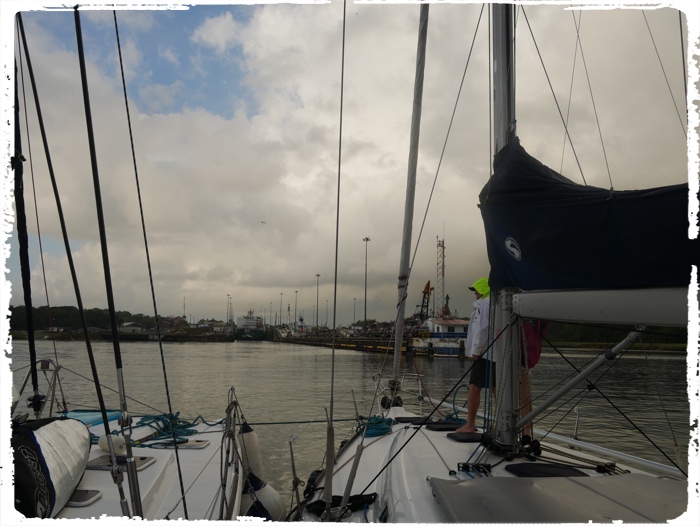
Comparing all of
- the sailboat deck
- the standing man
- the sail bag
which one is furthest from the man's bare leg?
the sail bag

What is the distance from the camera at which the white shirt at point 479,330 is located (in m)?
4.82

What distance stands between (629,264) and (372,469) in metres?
3.00

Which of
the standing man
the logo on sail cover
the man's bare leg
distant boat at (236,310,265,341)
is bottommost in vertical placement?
distant boat at (236,310,265,341)

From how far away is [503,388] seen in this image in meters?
3.95

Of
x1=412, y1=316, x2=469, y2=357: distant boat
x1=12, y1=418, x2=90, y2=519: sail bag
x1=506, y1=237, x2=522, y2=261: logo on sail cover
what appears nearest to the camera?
x1=12, y1=418, x2=90, y2=519: sail bag

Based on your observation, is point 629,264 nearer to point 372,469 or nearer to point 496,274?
point 496,274

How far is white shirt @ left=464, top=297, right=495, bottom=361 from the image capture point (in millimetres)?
4816

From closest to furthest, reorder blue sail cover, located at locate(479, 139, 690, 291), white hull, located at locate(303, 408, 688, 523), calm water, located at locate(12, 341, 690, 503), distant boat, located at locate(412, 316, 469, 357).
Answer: blue sail cover, located at locate(479, 139, 690, 291) < white hull, located at locate(303, 408, 688, 523) < calm water, located at locate(12, 341, 690, 503) < distant boat, located at locate(412, 316, 469, 357)

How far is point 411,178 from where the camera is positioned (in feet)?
20.2

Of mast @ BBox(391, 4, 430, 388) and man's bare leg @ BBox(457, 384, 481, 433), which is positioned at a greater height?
mast @ BBox(391, 4, 430, 388)

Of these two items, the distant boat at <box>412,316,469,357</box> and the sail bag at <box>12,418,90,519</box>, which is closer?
the sail bag at <box>12,418,90,519</box>

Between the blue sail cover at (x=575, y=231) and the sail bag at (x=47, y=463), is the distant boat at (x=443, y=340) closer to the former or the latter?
the blue sail cover at (x=575, y=231)

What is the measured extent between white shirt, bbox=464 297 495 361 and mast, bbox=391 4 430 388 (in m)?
1.13

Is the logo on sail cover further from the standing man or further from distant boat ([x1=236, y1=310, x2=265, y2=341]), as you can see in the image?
distant boat ([x1=236, y1=310, x2=265, y2=341])
